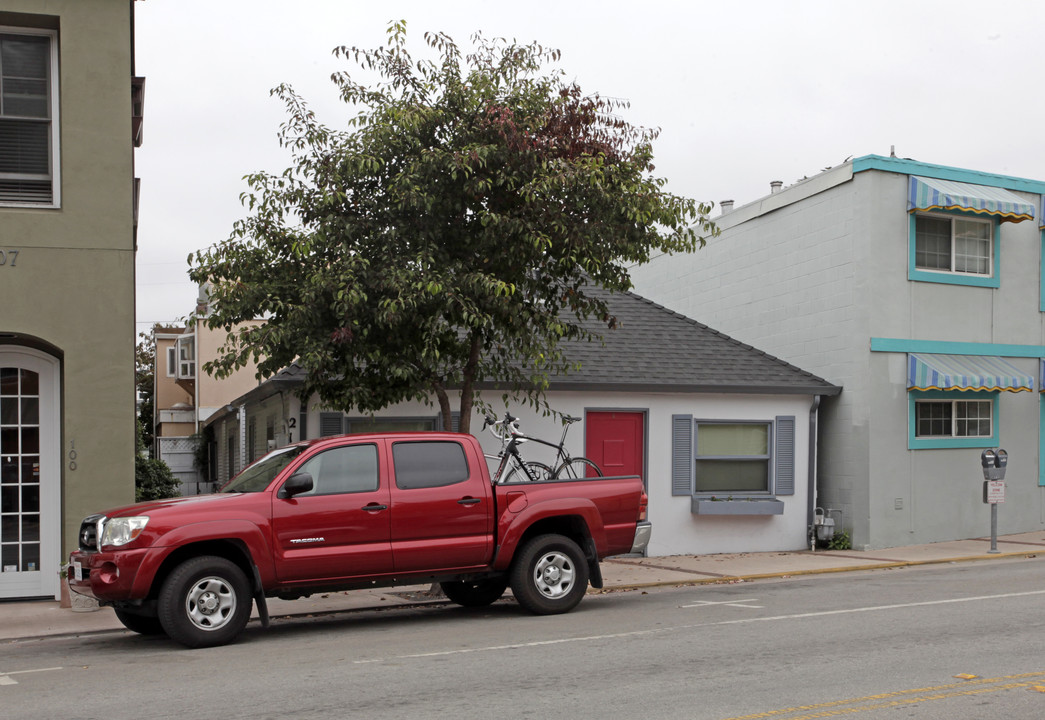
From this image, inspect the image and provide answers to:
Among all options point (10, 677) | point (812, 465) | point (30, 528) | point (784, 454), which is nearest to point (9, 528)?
point (30, 528)

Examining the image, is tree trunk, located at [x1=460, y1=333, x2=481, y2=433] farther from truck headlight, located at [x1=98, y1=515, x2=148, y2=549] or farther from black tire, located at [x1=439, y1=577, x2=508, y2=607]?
truck headlight, located at [x1=98, y1=515, x2=148, y2=549]

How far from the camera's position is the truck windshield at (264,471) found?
10.5 metres

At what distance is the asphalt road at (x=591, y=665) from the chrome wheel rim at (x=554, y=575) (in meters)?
0.36

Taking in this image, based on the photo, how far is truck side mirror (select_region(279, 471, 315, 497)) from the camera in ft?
33.1

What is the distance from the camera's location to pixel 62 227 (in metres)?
12.8

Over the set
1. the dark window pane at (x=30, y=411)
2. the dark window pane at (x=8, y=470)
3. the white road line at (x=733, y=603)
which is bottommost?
the white road line at (x=733, y=603)

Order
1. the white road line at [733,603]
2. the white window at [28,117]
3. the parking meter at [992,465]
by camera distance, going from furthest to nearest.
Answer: the parking meter at [992,465] < the white window at [28,117] < the white road line at [733,603]

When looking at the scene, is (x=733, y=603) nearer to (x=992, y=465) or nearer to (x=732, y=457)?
(x=732, y=457)

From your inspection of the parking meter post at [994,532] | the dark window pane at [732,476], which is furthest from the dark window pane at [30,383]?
the parking meter post at [994,532]

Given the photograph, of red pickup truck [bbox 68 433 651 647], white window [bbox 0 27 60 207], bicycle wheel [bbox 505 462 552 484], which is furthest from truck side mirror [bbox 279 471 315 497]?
white window [bbox 0 27 60 207]

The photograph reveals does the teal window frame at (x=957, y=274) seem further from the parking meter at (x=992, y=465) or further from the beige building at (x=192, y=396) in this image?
the beige building at (x=192, y=396)

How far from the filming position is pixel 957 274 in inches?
757

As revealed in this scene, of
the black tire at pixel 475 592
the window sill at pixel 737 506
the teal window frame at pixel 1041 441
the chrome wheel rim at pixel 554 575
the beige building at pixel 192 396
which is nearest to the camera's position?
the chrome wheel rim at pixel 554 575

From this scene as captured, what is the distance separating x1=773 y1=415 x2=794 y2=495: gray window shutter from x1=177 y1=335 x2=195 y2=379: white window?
21415 mm
